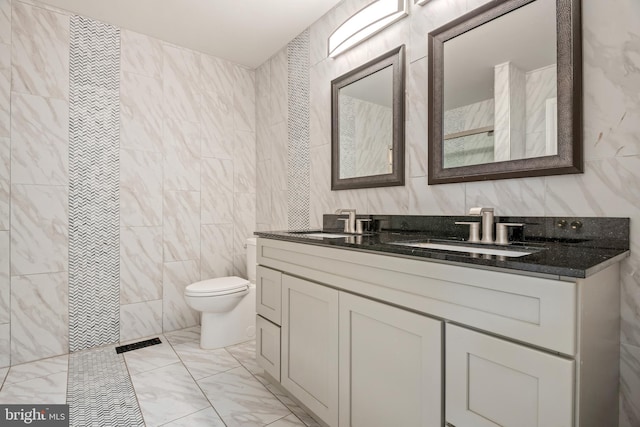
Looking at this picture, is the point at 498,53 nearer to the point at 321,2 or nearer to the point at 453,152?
the point at 453,152

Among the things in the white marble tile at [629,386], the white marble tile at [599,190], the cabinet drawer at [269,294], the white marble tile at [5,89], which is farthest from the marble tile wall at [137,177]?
the white marble tile at [629,386]

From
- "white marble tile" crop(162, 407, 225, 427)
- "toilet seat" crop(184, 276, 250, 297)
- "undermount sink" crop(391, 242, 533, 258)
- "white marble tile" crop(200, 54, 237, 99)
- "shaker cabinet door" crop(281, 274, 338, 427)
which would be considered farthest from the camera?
"white marble tile" crop(200, 54, 237, 99)

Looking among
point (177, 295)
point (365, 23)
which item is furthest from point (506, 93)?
point (177, 295)

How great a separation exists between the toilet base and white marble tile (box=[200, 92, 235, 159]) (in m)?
1.31

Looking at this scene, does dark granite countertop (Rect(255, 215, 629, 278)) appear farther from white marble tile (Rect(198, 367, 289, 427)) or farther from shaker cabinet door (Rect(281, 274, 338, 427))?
white marble tile (Rect(198, 367, 289, 427))

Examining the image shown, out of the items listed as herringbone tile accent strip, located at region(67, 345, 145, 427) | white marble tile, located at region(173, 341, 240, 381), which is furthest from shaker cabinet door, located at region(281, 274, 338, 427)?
herringbone tile accent strip, located at region(67, 345, 145, 427)

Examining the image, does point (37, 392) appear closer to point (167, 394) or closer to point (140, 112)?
point (167, 394)

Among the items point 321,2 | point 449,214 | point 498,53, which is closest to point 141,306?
point 449,214

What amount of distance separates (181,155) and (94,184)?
2.23 feet

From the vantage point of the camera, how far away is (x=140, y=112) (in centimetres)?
259

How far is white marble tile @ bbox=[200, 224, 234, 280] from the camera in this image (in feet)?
9.60

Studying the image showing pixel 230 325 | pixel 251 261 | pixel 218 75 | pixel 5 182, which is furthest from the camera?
pixel 218 75
